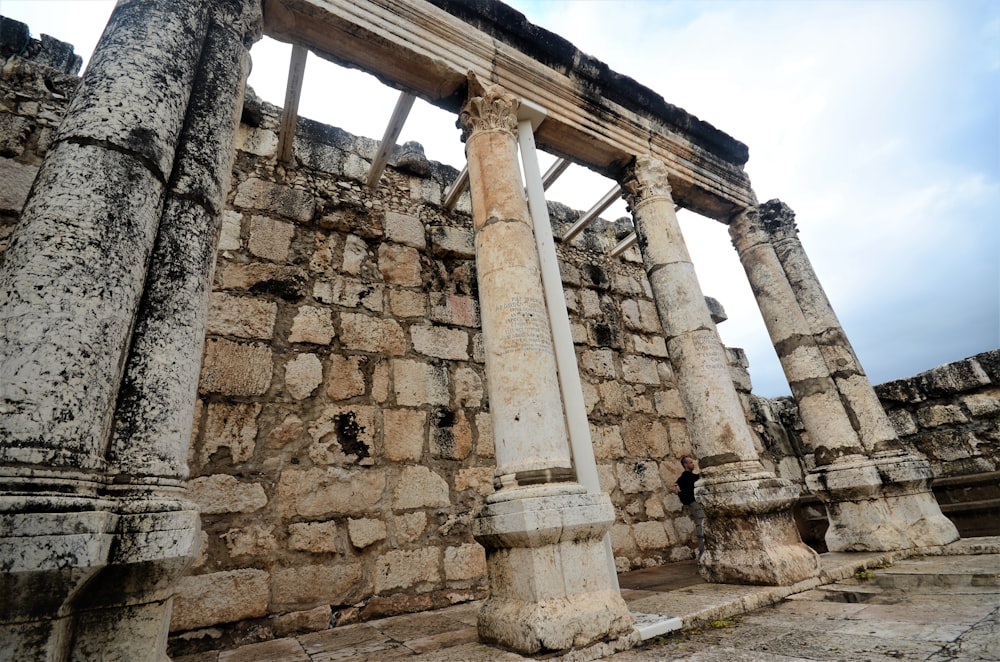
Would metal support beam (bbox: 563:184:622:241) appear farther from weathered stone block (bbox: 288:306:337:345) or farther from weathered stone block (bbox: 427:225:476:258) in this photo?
weathered stone block (bbox: 288:306:337:345)

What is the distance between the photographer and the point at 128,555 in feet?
4.62

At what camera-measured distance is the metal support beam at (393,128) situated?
3.61m

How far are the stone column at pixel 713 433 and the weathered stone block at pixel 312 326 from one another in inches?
120

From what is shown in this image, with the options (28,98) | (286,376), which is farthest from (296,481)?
(28,98)

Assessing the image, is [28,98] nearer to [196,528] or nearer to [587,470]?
[196,528]

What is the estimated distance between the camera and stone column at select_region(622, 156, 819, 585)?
3156 millimetres

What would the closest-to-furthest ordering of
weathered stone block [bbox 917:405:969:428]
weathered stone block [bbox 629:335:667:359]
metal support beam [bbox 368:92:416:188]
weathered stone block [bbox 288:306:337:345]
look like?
metal support beam [bbox 368:92:416:188]
weathered stone block [bbox 288:306:337:345]
weathered stone block [bbox 917:405:969:428]
weathered stone block [bbox 629:335:667:359]

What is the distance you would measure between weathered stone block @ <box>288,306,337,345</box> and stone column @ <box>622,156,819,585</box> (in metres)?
3.05

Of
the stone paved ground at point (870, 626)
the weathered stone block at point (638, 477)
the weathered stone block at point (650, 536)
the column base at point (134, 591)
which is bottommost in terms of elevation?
the stone paved ground at point (870, 626)

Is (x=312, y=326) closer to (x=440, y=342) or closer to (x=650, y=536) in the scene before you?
(x=440, y=342)

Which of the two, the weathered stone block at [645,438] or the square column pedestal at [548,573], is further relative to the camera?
the weathered stone block at [645,438]

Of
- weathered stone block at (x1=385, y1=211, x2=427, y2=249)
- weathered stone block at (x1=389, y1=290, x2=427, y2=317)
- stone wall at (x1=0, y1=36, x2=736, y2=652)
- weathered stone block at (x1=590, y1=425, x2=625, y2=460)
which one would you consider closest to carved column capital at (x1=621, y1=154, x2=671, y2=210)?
stone wall at (x1=0, y1=36, x2=736, y2=652)

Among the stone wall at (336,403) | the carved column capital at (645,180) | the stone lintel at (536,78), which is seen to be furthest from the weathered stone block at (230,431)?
the carved column capital at (645,180)

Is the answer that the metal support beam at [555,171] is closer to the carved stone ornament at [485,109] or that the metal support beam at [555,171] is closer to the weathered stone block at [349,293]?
the carved stone ornament at [485,109]
